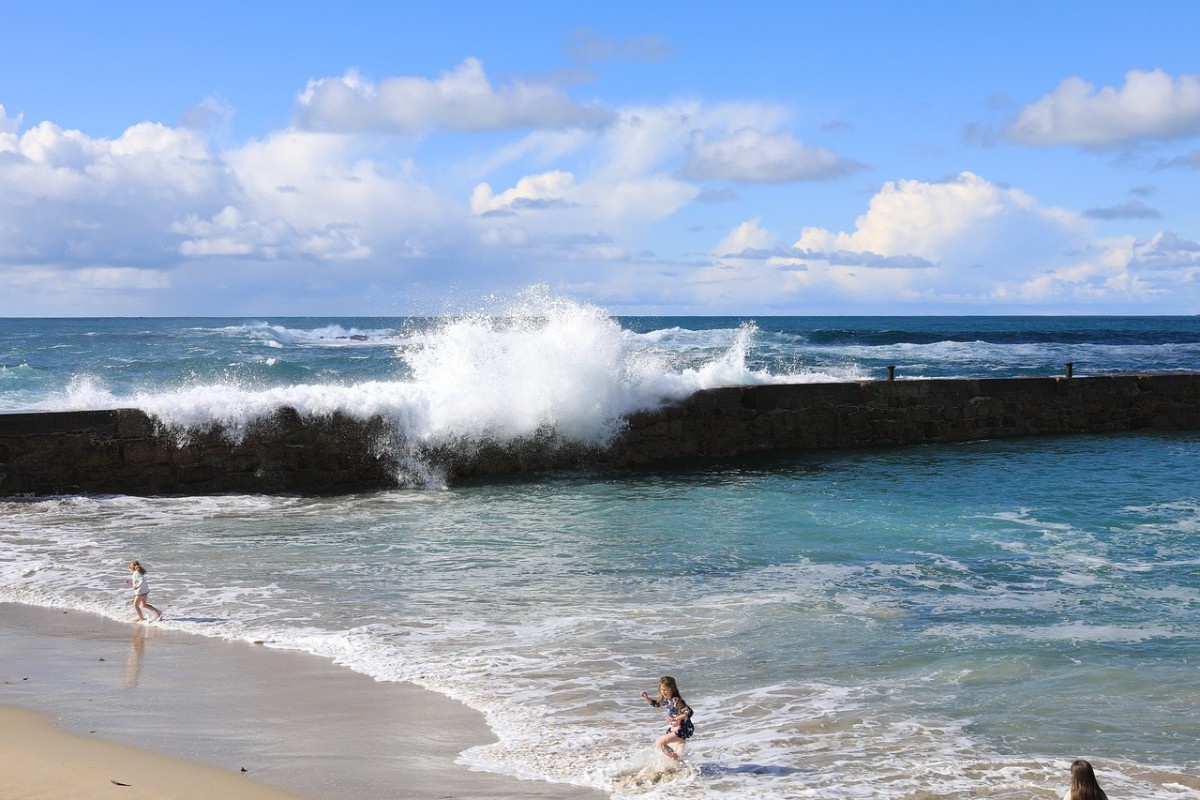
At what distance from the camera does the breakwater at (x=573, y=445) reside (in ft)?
41.4

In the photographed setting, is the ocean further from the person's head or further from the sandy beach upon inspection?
the person's head

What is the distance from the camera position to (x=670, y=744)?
4.99 meters

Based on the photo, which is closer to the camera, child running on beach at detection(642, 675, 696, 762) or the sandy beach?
the sandy beach

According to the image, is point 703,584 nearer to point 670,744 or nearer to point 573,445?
point 670,744

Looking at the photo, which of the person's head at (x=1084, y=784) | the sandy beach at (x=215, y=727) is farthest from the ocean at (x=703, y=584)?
the person's head at (x=1084, y=784)

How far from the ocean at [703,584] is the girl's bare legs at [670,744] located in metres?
0.09

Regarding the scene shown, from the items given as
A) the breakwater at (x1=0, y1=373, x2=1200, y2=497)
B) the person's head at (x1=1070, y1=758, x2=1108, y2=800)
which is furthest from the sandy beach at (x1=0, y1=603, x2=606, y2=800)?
the breakwater at (x1=0, y1=373, x2=1200, y2=497)

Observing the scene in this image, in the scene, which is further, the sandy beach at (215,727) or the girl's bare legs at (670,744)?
the girl's bare legs at (670,744)

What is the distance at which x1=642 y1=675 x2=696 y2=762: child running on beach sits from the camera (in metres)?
4.95

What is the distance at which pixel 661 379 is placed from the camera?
51.6 ft

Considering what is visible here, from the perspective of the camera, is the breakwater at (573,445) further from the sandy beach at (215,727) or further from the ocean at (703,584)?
the sandy beach at (215,727)

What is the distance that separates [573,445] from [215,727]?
966 centimetres

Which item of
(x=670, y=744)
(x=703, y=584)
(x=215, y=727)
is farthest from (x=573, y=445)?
(x=670, y=744)

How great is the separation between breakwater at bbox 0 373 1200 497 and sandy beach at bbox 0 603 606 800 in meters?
5.94
